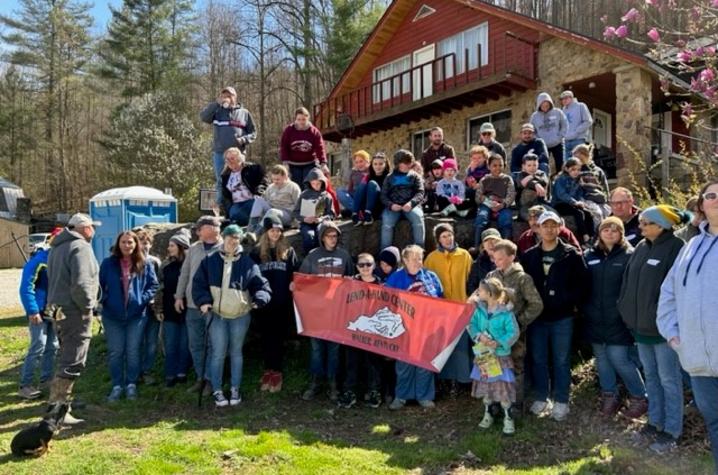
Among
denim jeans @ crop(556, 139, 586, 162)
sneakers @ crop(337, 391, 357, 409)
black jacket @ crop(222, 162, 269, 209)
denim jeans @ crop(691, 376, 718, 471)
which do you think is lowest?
sneakers @ crop(337, 391, 357, 409)

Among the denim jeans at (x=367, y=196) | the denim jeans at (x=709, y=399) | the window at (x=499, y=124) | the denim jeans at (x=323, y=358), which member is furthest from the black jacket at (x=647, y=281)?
the window at (x=499, y=124)

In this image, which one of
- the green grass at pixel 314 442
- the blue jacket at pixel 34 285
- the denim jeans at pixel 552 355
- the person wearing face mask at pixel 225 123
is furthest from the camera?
the person wearing face mask at pixel 225 123

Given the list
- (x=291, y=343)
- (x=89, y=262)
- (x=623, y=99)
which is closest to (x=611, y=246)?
(x=291, y=343)

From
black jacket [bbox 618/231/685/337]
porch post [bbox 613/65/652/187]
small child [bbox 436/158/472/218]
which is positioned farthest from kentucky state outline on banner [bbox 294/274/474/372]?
porch post [bbox 613/65/652/187]

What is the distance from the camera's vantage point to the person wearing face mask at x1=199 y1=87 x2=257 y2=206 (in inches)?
359

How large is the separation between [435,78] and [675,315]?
1648 cm

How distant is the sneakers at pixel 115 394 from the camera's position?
21.6ft

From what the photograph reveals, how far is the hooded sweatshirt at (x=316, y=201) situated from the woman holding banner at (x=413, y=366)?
5.69 feet

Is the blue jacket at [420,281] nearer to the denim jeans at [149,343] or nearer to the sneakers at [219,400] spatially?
the sneakers at [219,400]

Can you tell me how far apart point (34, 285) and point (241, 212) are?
2825 millimetres

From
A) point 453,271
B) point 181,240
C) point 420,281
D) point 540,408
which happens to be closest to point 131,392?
point 181,240

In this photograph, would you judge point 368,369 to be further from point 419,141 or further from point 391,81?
point 391,81

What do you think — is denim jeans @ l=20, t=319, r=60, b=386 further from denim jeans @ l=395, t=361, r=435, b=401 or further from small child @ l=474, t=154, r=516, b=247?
small child @ l=474, t=154, r=516, b=247

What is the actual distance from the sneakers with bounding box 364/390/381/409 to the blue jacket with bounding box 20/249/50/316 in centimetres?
406
